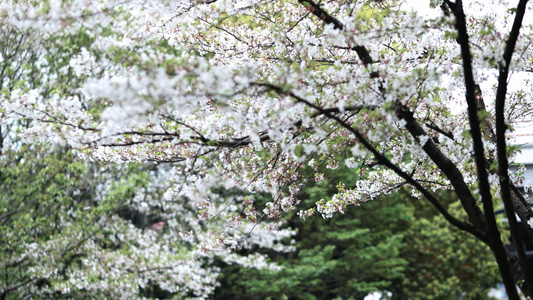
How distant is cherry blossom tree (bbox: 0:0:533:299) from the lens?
3105mm

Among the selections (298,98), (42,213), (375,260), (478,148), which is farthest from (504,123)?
(375,260)

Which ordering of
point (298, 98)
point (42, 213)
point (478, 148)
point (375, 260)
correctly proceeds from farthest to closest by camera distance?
point (375, 260) → point (42, 213) → point (478, 148) → point (298, 98)

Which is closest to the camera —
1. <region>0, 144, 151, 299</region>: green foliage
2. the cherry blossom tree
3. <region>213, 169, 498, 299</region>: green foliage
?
the cherry blossom tree

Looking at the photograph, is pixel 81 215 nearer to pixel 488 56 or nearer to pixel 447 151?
pixel 447 151

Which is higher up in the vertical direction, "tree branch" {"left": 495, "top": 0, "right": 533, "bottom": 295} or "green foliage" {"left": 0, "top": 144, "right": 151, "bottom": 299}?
"green foliage" {"left": 0, "top": 144, "right": 151, "bottom": 299}

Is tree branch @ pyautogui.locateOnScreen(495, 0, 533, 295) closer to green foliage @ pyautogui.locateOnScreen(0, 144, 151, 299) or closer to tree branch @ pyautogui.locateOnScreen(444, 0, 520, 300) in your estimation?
tree branch @ pyautogui.locateOnScreen(444, 0, 520, 300)

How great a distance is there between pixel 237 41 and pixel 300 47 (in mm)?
1338

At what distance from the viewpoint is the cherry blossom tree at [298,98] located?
3105 mm

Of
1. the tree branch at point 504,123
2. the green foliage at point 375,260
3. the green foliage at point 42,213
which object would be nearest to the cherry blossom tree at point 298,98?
the tree branch at point 504,123

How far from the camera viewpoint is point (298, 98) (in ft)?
9.96

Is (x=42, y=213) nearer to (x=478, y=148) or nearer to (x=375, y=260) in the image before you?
(x=478, y=148)

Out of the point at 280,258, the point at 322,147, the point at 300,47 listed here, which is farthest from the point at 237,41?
the point at 280,258

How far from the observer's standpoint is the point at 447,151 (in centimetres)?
428

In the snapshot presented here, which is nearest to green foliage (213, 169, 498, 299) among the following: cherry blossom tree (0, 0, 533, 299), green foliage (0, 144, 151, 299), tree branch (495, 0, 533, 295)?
green foliage (0, 144, 151, 299)
